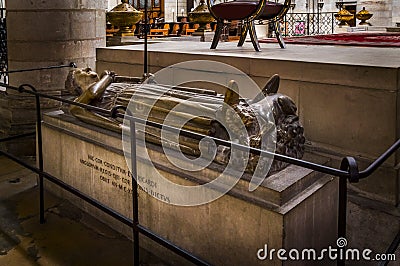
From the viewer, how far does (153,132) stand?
8.90 feet

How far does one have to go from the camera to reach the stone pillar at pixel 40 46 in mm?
4789

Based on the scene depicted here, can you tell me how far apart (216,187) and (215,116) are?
0.39 m

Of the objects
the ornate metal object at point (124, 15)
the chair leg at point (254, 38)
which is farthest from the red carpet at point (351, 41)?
the ornate metal object at point (124, 15)

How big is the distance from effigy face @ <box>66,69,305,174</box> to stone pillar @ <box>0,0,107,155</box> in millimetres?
1928

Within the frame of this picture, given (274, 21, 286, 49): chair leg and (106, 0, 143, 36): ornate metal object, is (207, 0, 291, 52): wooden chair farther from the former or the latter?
(106, 0, 143, 36): ornate metal object

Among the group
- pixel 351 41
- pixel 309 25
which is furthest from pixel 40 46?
pixel 309 25

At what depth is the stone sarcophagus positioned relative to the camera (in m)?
2.11

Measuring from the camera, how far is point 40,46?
15.9ft

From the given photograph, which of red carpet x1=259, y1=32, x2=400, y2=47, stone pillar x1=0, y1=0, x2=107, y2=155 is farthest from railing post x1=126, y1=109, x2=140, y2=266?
red carpet x1=259, y1=32, x2=400, y2=47

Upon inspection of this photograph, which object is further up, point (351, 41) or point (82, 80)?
point (351, 41)

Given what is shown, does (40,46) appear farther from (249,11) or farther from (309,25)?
(309,25)

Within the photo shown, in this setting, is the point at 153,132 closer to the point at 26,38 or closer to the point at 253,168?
the point at 253,168

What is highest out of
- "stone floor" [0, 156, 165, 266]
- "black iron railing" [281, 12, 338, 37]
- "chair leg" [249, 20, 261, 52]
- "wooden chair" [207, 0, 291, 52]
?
"black iron railing" [281, 12, 338, 37]

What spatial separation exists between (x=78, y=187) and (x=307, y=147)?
160cm
